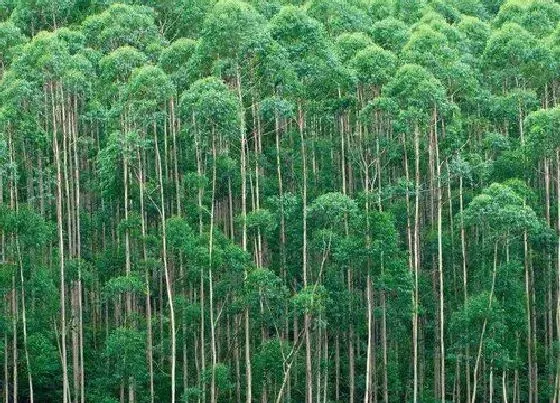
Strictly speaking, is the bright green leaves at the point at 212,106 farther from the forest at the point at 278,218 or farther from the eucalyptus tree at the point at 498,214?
the eucalyptus tree at the point at 498,214

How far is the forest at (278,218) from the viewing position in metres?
28.5

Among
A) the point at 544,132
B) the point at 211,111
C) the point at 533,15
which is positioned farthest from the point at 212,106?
the point at 533,15

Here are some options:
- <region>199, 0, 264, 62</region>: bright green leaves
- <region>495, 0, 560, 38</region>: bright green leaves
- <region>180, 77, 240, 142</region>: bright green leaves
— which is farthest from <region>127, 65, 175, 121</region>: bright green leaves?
<region>495, 0, 560, 38</region>: bright green leaves

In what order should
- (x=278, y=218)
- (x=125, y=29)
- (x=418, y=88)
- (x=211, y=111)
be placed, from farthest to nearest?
(x=125, y=29) < (x=278, y=218) < (x=418, y=88) < (x=211, y=111)

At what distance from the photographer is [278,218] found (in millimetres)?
31906

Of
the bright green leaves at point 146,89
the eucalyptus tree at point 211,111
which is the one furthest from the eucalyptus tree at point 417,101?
the bright green leaves at point 146,89

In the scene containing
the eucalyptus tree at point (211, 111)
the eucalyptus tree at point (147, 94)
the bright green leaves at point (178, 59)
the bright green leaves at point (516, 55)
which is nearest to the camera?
the eucalyptus tree at point (211, 111)

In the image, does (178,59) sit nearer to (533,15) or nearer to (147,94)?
(147,94)

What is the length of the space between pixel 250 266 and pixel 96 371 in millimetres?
5549

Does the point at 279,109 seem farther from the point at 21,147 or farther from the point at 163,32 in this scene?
the point at 163,32

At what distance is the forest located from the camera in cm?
2853

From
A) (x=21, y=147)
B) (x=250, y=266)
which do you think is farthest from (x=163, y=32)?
(x=250, y=266)

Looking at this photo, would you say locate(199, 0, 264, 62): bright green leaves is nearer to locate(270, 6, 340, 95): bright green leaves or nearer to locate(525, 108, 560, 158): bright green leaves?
locate(270, 6, 340, 95): bright green leaves

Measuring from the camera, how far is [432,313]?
32406mm
